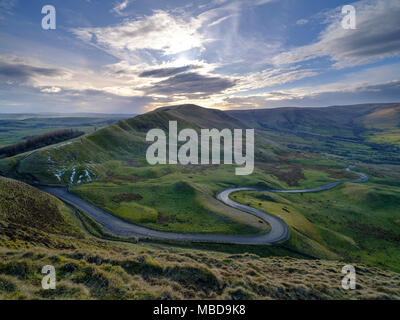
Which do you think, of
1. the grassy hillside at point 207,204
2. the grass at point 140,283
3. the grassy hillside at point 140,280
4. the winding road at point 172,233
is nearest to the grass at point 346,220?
the grassy hillside at point 207,204

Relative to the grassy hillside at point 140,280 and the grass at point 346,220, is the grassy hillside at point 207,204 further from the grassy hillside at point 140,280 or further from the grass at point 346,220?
the grassy hillside at point 140,280

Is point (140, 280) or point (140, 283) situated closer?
point (140, 283)

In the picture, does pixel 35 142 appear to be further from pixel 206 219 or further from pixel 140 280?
pixel 140 280

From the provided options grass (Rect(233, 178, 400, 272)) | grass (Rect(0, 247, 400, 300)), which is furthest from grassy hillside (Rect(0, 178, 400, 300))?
grass (Rect(233, 178, 400, 272))

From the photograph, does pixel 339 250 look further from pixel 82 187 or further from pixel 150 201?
pixel 82 187

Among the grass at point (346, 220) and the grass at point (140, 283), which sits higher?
the grass at point (140, 283)

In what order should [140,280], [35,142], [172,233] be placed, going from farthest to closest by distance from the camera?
[35,142] < [172,233] < [140,280]

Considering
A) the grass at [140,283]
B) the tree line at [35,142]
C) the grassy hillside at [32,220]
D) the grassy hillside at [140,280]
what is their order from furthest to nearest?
the tree line at [35,142] → the grassy hillside at [32,220] → the grassy hillside at [140,280] → the grass at [140,283]

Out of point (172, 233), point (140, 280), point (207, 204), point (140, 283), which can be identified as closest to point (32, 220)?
point (172, 233)
